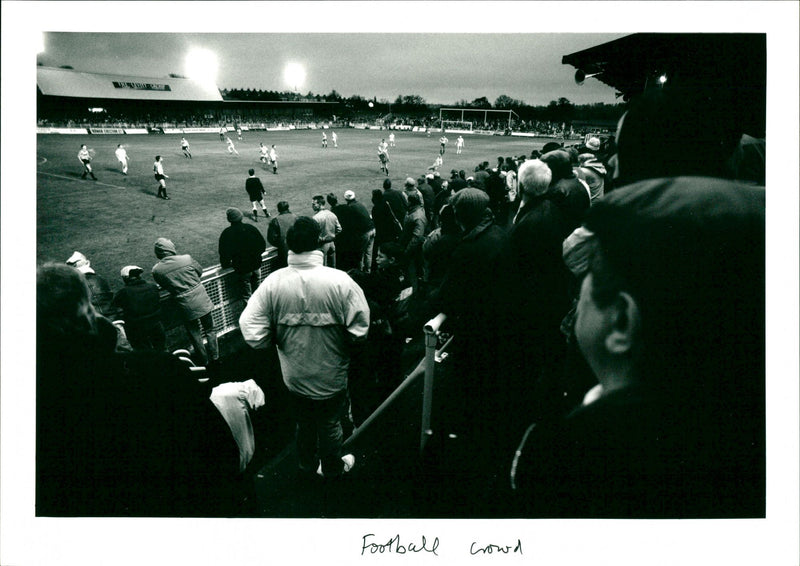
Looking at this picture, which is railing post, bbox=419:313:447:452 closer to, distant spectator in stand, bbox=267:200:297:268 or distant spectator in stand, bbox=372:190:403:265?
distant spectator in stand, bbox=267:200:297:268

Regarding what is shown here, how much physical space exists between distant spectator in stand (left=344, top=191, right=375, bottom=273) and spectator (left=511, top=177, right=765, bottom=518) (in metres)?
5.05

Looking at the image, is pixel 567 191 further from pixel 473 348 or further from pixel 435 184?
pixel 435 184

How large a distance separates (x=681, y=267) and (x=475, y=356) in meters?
1.43

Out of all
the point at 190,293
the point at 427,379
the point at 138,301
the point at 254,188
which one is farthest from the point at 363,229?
the point at 254,188

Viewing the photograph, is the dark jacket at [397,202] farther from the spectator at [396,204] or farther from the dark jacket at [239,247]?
the dark jacket at [239,247]

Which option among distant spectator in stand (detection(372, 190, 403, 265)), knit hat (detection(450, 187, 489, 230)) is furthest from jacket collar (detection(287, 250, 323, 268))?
distant spectator in stand (detection(372, 190, 403, 265))

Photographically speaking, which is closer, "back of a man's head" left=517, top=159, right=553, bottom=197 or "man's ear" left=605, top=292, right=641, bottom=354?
"man's ear" left=605, top=292, right=641, bottom=354

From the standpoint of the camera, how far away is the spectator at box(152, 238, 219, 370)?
384 centimetres

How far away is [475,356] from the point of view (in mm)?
2539

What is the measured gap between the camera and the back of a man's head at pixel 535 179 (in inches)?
110

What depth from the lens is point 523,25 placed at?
6.84ft

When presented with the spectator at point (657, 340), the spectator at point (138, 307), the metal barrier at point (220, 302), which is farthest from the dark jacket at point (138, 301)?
the spectator at point (657, 340)
